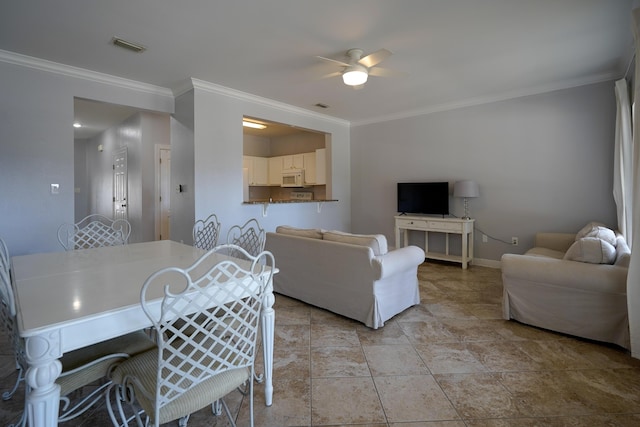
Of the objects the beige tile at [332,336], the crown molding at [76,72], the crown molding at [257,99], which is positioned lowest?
the beige tile at [332,336]


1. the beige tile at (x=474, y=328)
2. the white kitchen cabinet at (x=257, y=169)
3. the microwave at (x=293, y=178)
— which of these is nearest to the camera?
the beige tile at (x=474, y=328)

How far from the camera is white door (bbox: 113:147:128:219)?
612 cm

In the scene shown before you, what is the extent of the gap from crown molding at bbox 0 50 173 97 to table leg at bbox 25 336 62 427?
3701mm

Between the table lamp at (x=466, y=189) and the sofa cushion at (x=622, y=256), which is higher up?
the table lamp at (x=466, y=189)

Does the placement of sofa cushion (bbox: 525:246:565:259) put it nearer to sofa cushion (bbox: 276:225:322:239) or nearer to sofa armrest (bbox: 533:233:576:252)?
sofa armrest (bbox: 533:233:576:252)

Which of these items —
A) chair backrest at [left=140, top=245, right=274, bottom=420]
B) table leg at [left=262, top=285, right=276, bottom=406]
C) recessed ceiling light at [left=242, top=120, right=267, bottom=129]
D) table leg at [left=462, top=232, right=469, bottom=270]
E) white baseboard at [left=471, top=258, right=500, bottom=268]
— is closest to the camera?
chair backrest at [left=140, top=245, right=274, bottom=420]

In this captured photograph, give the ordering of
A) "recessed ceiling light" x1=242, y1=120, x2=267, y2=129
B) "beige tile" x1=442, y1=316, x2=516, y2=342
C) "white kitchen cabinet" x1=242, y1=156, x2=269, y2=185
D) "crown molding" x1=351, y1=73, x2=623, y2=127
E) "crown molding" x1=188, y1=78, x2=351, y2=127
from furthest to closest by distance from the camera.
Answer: "white kitchen cabinet" x1=242, y1=156, x2=269, y2=185
"recessed ceiling light" x1=242, y1=120, x2=267, y2=129
"crown molding" x1=188, y1=78, x2=351, y2=127
"crown molding" x1=351, y1=73, x2=623, y2=127
"beige tile" x1=442, y1=316, x2=516, y2=342

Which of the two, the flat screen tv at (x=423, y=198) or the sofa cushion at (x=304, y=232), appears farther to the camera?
the flat screen tv at (x=423, y=198)

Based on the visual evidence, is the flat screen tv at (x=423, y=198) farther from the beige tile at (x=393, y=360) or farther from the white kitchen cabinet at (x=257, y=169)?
the white kitchen cabinet at (x=257, y=169)

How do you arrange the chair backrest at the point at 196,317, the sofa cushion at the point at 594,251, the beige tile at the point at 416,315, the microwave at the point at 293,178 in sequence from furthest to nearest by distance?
the microwave at the point at 293,178
the beige tile at the point at 416,315
the sofa cushion at the point at 594,251
the chair backrest at the point at 196,317

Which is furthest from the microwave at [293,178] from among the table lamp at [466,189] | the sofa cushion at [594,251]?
the sofa cushion at [594,251]

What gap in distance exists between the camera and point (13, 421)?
1.64 meters

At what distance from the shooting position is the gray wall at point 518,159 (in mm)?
4043

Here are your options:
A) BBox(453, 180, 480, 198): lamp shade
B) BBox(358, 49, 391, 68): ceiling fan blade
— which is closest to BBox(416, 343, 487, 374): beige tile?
BBox(358, 49, 391, 68): ceiling fan blade
